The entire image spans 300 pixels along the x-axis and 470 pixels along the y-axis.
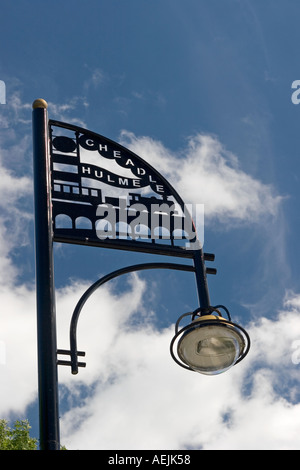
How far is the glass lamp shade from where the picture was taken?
536 centimetres

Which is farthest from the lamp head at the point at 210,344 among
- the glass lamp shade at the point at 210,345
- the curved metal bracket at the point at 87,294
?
the curved metal bracket at the point at 87,294

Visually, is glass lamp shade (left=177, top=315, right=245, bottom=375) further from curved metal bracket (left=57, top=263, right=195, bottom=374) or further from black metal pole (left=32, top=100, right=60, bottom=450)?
black metal pole (left=32, top=100, right=60, bottom=450)

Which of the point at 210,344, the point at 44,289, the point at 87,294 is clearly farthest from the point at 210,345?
the point at 44,289

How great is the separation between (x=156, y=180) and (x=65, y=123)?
1.07m

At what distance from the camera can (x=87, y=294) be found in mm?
5641

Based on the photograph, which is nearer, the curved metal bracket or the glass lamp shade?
the curved metal bracket

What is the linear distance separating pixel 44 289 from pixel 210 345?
1.41 m

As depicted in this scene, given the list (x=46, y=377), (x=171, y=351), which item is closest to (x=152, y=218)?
(x=171, y=351)

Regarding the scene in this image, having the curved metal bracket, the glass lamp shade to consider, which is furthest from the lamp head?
the curved metal bracket

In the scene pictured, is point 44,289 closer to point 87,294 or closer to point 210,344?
point 87,294
